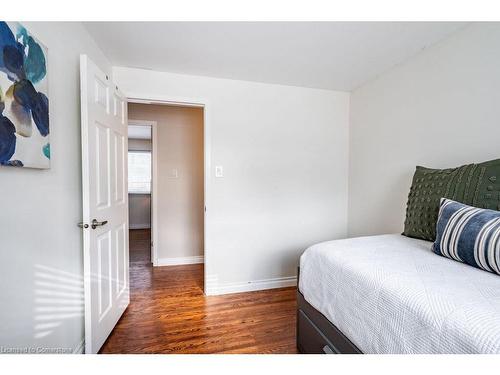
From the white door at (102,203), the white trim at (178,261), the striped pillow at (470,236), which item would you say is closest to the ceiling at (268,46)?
the white door at (102,203)

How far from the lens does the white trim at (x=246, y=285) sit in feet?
8.20

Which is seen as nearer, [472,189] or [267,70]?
[472,189]

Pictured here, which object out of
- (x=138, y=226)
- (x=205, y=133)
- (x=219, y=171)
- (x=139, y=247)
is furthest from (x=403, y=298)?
(x=138, y=226)

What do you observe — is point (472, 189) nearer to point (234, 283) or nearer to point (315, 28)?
point (315, 28)

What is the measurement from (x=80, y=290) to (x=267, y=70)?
7.55 feet

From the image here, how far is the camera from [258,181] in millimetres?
2602

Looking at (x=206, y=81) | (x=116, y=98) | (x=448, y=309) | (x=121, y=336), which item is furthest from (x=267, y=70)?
(x=121, y=336)

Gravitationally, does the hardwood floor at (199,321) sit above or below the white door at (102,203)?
below

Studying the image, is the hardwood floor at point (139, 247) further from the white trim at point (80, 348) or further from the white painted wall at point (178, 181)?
the white trim at point (80, 348)

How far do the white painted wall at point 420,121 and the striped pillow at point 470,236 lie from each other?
61 centimetres

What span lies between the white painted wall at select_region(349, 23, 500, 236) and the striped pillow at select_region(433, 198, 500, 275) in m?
0.61

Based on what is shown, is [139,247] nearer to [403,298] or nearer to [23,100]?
[23,100]

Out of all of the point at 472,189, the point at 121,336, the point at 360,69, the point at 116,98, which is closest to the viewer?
the point at 472,189

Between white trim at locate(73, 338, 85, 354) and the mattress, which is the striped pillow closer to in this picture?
the mattress
